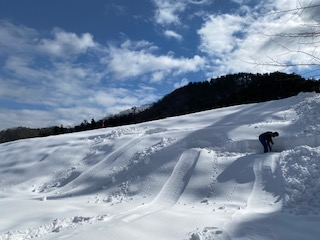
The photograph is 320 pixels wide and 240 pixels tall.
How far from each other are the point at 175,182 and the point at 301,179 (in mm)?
2909

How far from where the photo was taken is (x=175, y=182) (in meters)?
9.10

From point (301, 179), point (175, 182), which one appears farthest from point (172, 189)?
point (301, 179)

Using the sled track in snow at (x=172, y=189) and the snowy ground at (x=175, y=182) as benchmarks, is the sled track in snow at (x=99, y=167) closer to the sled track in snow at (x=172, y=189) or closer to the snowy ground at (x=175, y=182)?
the snowy ground at (x=175, y=182)

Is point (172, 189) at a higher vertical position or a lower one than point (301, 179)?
lower

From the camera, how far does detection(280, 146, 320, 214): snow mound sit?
677cm

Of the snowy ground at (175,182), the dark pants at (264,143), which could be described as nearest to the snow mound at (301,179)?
the snowy ground at (175,182)

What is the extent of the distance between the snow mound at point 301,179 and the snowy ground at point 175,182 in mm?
21

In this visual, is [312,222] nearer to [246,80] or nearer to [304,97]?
[304,97]

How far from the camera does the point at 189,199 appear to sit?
26.9ft

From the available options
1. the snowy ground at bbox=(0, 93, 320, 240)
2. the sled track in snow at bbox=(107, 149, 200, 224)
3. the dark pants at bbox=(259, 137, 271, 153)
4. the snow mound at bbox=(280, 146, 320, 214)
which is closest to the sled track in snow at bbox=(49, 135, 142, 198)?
the snowy ground at bbox=(0, 93, 320, 240)

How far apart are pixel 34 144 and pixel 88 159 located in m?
4.71

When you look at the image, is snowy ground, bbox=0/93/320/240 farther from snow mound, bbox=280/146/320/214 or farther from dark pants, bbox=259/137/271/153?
dark pants, bbox=259/137/271/153

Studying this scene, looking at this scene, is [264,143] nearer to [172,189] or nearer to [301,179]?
[301,179]

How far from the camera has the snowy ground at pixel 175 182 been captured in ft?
19.4
